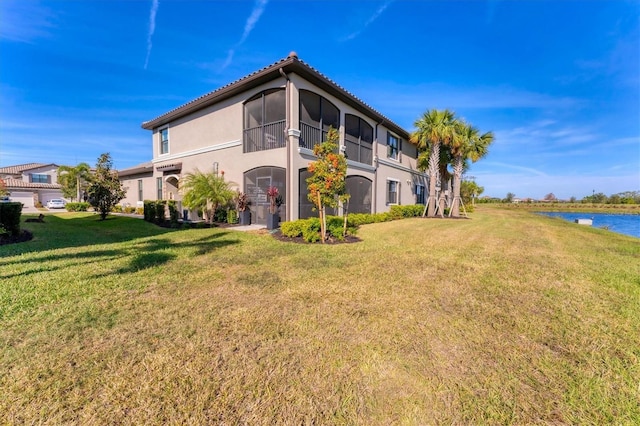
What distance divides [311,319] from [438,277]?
10.0 feet

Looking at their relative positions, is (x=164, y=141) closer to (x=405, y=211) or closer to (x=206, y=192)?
(x=206, y=192)

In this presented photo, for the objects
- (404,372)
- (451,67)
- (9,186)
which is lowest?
(404,372)

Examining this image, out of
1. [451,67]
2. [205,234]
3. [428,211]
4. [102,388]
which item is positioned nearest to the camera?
[102,388]

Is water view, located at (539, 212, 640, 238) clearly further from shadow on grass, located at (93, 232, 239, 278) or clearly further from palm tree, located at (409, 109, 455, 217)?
shadow on grass, located at (93, 232, 239, 278)

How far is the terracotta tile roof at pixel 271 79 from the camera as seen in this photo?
32.1 ft

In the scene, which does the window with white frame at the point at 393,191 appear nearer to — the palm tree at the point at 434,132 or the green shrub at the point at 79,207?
the palm tree at the point at 434,132

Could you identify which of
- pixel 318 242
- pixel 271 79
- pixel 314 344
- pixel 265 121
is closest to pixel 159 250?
pixel 318 242

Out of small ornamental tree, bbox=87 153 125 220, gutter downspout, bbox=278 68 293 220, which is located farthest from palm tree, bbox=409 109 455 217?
small ornamental tree, bbox=87 153 125 220

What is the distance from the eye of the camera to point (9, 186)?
34.3m

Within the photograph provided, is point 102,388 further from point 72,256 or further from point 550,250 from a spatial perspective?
point 550,250

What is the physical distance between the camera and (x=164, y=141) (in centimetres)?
1733

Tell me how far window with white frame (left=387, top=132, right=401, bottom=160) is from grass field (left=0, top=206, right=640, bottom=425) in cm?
1441

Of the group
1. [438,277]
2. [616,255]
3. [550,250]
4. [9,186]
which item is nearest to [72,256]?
[438,277]

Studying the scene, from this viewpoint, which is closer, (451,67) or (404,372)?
(404,372)
